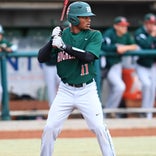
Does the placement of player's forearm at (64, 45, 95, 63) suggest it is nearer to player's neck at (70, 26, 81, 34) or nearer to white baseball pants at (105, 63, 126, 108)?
player's neck at (70, 26, 81, 34)

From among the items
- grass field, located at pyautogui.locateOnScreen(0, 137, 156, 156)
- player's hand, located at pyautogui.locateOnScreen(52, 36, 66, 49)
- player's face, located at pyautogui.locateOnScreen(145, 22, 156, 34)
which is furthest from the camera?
player's face, located at pyautogui.locateOnScreen(145, 22, 156, 34)

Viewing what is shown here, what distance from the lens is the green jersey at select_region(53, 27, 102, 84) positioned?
21.1 ft

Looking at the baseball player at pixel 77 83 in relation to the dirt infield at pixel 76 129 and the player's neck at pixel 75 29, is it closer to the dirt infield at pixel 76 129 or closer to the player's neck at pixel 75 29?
the player's neck at pixel 75 29

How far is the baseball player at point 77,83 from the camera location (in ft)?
20.8

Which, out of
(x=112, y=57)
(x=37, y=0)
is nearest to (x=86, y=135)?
(x=112, y=57)

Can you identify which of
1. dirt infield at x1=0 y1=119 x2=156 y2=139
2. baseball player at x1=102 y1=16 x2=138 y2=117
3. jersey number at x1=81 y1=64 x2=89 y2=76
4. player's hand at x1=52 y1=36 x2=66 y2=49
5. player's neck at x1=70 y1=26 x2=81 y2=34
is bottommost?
dirt infield at x1=0 y1=119 x2=156 y2=139

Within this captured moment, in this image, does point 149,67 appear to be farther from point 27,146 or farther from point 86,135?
point 27,146

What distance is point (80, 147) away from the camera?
809cm

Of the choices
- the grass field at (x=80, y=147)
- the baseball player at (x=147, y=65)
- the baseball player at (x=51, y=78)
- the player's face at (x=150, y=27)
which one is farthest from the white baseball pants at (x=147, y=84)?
the grass field at (x=80, y=147)

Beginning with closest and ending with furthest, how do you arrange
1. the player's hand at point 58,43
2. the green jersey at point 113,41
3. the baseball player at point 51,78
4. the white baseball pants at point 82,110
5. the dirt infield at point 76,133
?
1. the player's hand at point 58,43
2. the white baseball pants at point 82,110
3. the dirt infield at point 76,133
4. the green jersey at point 113,41
5. the baseball player at point 51,78

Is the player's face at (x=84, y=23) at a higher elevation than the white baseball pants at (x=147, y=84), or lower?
higher

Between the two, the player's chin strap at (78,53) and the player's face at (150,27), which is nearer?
the player's chin strap at (78,53)

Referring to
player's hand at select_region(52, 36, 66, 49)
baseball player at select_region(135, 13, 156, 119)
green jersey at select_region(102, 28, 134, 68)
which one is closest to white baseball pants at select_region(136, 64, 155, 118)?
baseball player at select_region(135, 13, 156, 119)

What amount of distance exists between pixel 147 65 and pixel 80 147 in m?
3.19
